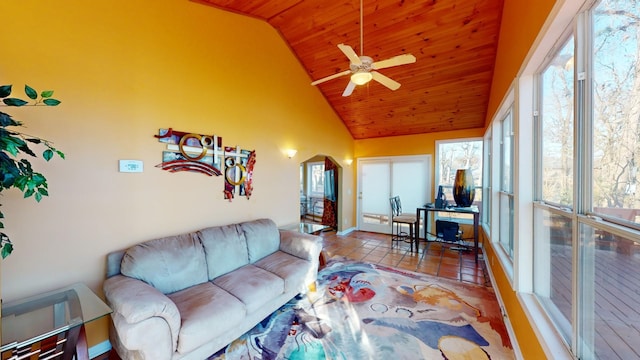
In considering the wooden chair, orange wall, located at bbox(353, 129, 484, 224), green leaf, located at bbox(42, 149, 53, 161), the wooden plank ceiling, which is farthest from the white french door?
green leaf, located at bbox(42, 149, 53, 161)

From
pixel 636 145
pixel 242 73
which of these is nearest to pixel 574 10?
pixel 636 145

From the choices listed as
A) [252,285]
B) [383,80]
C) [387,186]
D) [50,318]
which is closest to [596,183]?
[383,80]

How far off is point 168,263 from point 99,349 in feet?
2.92

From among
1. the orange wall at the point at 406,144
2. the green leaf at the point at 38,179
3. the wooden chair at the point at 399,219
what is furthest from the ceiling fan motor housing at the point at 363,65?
the orange wall at the point at 406,144

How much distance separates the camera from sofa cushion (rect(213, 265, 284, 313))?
2.15 meters

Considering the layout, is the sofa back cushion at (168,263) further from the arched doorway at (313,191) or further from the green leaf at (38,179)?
the arched doorway at (313,191)

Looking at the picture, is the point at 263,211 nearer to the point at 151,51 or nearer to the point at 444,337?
the point at 151,51

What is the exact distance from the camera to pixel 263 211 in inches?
145

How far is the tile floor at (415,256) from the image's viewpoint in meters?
3.57

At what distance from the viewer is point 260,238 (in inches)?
121

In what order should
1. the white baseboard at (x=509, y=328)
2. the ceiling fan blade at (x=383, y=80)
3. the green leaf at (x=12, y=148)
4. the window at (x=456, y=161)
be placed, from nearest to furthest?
the green leaf at (x=12, y=148), the white baseboard at (x=509, y=328), the ceiling fan blade at (x=383, y=80), the window at (x=456, y=161)

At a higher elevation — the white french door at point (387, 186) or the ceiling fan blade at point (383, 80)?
the ceiling fan blade at point (383, 80)

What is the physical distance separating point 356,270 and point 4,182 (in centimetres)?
355

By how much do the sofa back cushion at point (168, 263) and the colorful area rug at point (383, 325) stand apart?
0.73 m
